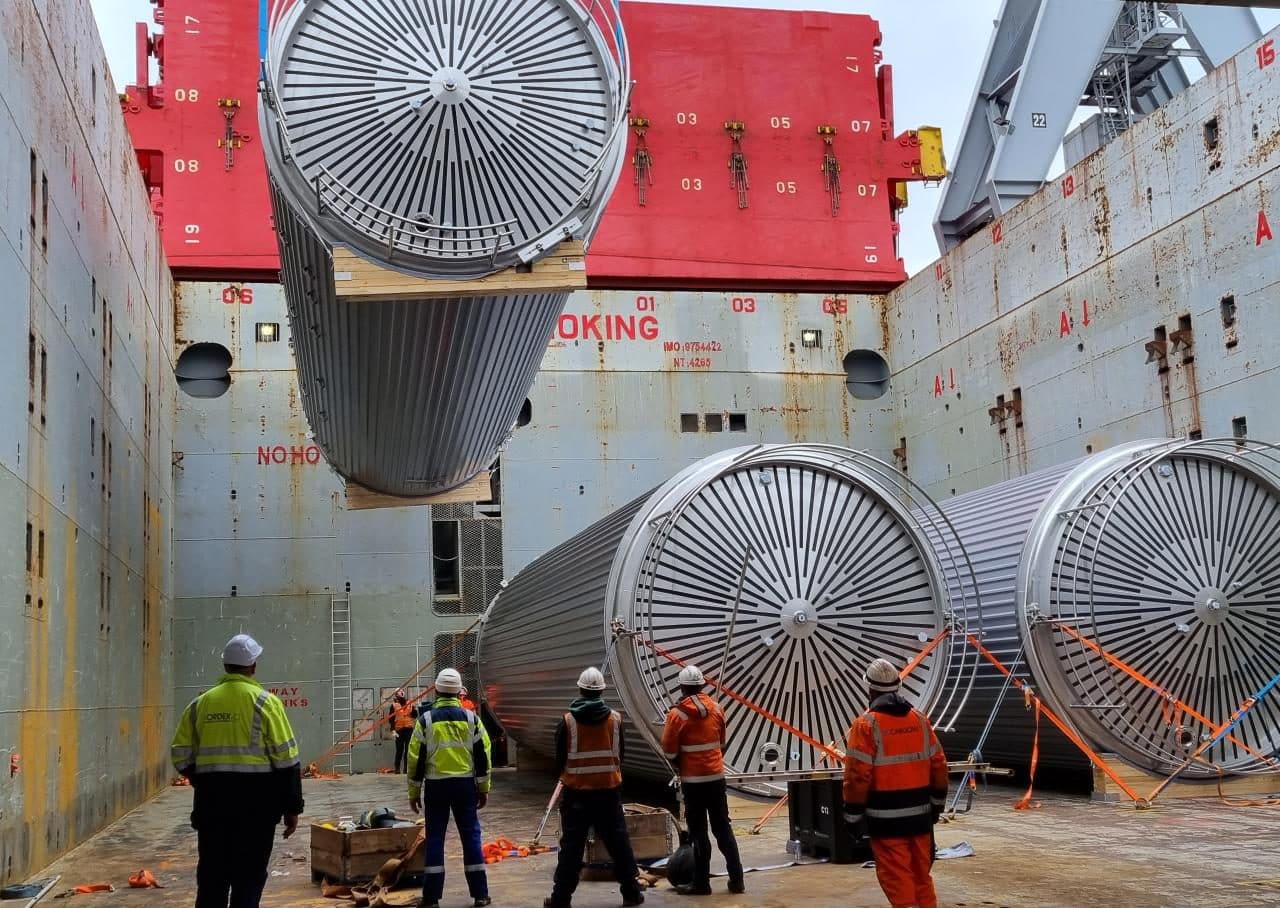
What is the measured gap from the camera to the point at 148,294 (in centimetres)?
1680

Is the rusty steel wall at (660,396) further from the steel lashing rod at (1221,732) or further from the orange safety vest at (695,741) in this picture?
the orange safety vest at (695,741)

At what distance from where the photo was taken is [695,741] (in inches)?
325

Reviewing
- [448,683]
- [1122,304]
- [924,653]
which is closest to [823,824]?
[924,653]

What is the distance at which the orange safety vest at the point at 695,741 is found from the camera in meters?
8.19

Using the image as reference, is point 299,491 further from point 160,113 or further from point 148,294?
point 160,113

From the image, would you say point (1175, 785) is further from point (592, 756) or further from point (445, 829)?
point (445, 829)

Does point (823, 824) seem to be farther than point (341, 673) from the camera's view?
No

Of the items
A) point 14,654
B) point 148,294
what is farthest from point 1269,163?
point 148,294

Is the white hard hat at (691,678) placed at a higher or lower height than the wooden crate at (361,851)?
higher

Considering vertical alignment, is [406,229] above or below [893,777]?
above

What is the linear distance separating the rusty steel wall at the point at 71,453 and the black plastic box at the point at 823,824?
17.7ft

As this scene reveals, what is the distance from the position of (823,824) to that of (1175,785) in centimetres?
459

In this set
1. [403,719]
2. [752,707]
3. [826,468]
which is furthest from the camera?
[403,719]

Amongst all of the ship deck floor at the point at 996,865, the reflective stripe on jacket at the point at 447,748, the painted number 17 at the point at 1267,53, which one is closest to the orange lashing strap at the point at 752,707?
the ship deck floor at the point at 996,865
